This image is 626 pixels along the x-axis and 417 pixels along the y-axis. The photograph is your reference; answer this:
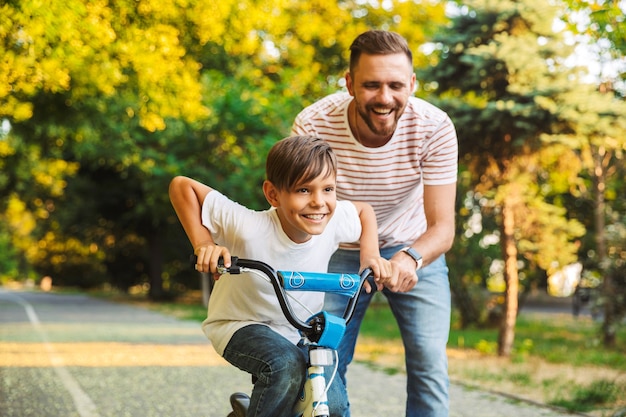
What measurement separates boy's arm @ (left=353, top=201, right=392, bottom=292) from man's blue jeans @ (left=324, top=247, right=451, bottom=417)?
43 centimetres

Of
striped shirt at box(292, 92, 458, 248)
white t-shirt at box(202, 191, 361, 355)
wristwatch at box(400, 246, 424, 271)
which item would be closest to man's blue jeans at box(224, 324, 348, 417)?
white t-shirt at box(202, 191, 361, 355)

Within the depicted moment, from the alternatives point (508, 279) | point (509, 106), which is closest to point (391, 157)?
point (509, 106)

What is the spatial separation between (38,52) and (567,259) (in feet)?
25.2

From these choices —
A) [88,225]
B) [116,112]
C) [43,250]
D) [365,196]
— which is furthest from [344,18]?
[43,250]

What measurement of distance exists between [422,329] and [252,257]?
3.33 ft

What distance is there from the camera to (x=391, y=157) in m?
3.97

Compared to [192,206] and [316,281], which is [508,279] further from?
[316,281]

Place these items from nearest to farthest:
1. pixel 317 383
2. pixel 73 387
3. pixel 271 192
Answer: pixel 317 383, pixel 271 192, pixel 73 387

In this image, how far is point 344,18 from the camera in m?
25.9

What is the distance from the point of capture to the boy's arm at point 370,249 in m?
3.21

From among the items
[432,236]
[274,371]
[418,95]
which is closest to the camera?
[274,371]

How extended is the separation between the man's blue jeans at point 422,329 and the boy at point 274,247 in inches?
21.6

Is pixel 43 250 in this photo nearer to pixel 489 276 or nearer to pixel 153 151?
pixel 153 151

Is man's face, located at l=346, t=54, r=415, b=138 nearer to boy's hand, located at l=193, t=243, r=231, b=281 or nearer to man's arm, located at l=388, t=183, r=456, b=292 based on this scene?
man's arm, located at l=388, t=183, r=456, b=292
